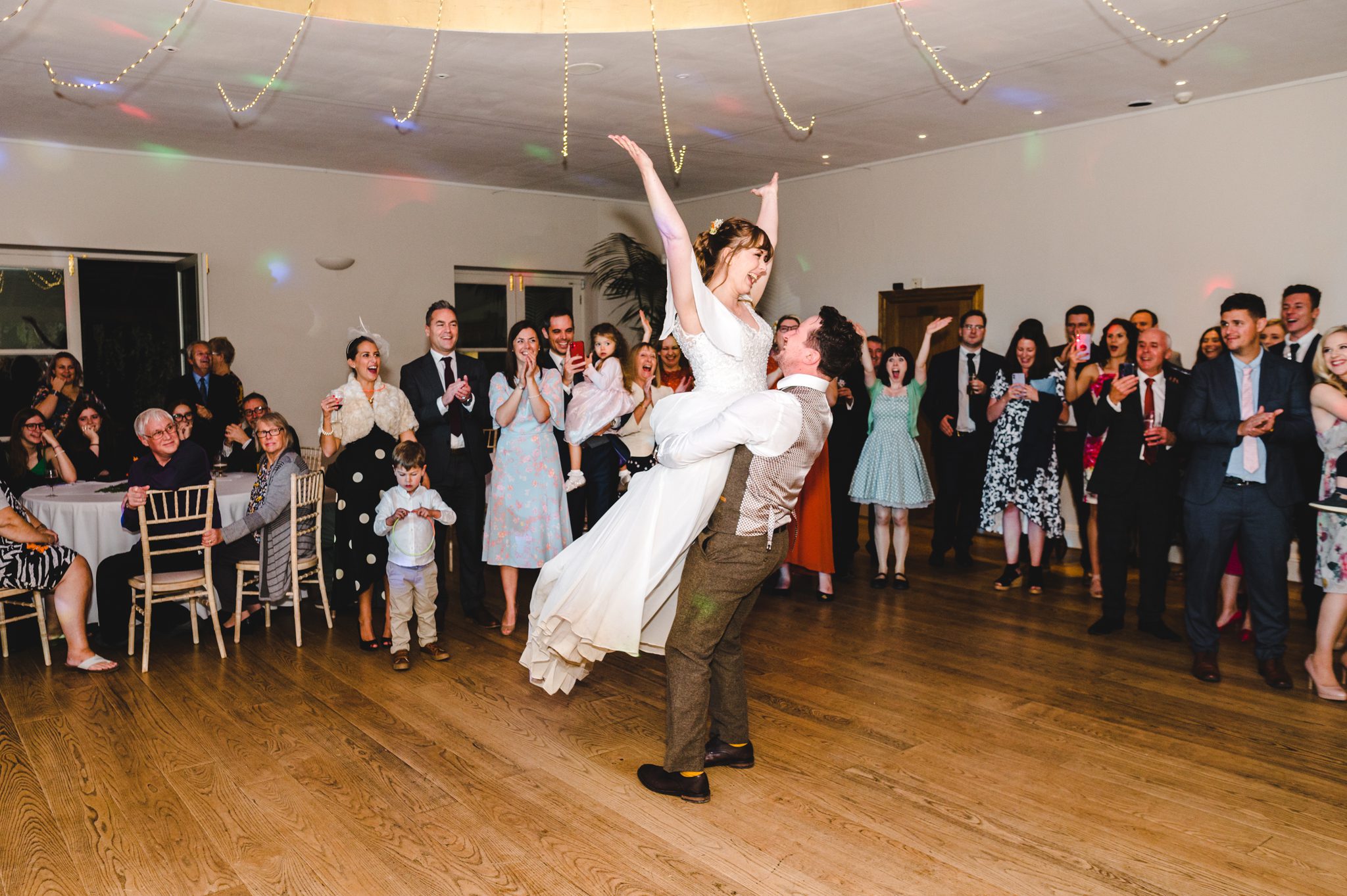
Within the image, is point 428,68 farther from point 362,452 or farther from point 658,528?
point 658,528

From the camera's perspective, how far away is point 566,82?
5695 mm

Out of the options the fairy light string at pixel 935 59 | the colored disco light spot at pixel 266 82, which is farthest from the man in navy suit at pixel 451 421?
the fairy light string at pixel 935 59

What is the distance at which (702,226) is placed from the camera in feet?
33.4

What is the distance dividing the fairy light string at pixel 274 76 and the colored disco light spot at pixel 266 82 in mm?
12

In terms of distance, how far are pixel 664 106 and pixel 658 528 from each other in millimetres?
3947

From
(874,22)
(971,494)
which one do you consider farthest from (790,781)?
(971,494)

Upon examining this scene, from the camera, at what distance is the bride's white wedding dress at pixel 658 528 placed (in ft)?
10.2

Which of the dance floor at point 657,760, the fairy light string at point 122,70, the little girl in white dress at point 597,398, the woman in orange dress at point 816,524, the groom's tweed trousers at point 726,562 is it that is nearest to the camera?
the dance floor at point 657,760

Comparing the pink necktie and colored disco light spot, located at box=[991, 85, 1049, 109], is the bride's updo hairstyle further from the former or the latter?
colored disco light spot, located at box=[991, 85, 1049, 109]

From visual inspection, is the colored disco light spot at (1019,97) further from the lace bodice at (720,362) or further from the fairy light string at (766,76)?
the lace bodice at (720,362)

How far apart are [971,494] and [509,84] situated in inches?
159

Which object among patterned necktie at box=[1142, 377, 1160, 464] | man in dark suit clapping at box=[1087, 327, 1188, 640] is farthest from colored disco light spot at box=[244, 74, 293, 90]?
patterned necktie at box=[1142, 377, 1160, 464]

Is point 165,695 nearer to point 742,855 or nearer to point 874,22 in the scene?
point 742,855

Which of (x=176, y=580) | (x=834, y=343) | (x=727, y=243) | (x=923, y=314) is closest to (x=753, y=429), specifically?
(x=834, y=343)
